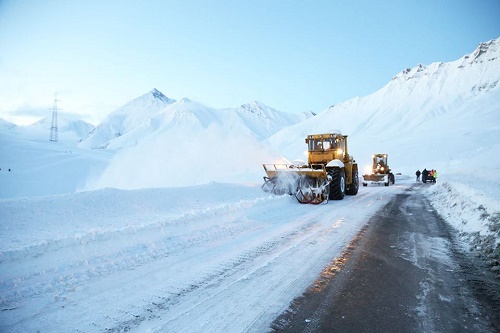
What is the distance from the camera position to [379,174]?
2344 centimetres

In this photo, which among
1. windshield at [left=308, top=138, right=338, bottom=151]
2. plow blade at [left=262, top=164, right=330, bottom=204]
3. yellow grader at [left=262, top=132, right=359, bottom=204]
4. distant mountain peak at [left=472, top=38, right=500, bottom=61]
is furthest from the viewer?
distant mountain peak at [left=472, top=38, right=500, bottom=61]

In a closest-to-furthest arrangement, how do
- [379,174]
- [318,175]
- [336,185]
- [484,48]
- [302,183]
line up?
[318,175] → [302,183] → [336,185] → [379,174] → [484,48]

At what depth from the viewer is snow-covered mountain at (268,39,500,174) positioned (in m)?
68.1

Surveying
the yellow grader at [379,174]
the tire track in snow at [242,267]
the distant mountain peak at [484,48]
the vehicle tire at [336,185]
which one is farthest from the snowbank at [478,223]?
the distant mountain peak at [484,48]

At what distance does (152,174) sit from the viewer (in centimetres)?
1822

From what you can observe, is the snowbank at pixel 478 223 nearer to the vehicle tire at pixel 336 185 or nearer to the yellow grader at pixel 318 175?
the vehicle tire at pixel 336 185

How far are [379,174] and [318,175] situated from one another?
14726 millimetres

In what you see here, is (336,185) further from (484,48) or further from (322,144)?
(484,48)

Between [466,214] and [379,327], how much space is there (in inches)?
261

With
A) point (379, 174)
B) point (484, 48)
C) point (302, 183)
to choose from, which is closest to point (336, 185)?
point (302, 183)

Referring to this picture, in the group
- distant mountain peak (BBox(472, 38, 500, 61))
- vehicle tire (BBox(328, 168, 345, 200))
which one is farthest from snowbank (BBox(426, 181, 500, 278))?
distant mountain peak (BBox(472, 38, 500, 61))

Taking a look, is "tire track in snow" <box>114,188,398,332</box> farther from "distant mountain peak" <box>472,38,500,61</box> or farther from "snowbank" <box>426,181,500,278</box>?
"distant mountain peak" <box>472,38,500,61</box>

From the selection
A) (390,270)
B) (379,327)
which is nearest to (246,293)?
(379,327)

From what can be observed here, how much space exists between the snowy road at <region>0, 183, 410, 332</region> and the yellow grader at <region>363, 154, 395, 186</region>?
54.8 feet
